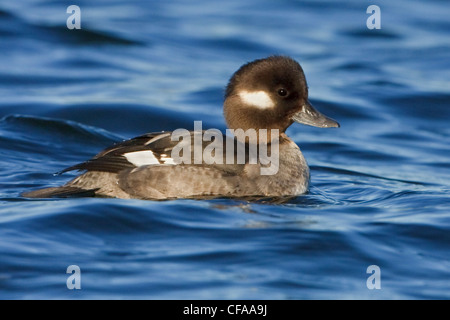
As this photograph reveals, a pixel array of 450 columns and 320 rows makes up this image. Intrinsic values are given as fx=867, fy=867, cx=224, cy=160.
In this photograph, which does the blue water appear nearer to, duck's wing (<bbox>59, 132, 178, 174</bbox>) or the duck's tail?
the duck's tail

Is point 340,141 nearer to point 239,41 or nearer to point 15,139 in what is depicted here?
point 15,139

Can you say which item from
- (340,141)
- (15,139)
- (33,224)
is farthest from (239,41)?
(33,224)

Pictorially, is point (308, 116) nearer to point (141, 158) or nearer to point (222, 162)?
point (222, 162)

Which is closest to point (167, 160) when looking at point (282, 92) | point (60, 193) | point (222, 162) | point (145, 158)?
point (145, 158)

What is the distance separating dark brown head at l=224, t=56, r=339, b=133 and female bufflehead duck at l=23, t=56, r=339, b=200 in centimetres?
1

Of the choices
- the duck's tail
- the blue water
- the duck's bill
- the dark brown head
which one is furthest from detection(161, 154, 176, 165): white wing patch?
the duck's bill

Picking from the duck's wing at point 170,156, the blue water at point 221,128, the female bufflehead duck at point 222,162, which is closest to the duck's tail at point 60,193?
the female bufflehead duck at point 222,162

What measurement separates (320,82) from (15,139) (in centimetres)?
646

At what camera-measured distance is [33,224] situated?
783cm

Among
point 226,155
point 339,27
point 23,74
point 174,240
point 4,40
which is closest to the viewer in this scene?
point 174,240

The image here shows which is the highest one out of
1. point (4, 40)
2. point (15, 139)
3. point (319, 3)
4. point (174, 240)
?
point (319, 3)

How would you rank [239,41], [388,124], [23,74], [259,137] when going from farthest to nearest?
[239,41], [23,74], [388,124], [259,137]

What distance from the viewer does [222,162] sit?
833 centimetres
